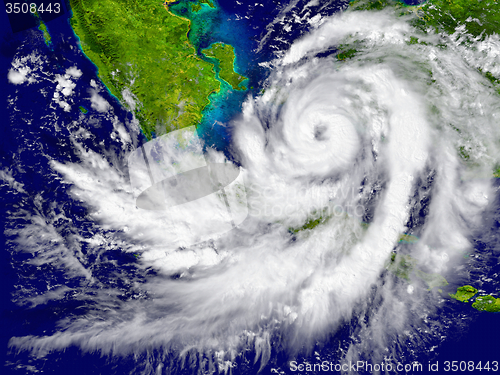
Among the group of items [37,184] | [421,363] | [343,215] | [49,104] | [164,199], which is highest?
[49,104]

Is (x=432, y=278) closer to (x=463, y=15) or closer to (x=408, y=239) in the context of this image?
(x=408, y=239)

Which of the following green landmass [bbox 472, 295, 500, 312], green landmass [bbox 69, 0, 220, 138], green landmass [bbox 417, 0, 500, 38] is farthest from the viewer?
green landmass [bbox 69, 0, 220, 138]

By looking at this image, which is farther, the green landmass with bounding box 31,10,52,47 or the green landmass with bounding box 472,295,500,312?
the green landmass with bounding box 31,10,52,47

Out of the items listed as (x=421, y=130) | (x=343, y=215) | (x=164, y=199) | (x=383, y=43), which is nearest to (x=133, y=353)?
(x=164, y=199)

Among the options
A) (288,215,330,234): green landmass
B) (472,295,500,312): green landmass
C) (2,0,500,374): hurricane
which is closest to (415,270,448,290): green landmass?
(2,0,500,374): hurricane

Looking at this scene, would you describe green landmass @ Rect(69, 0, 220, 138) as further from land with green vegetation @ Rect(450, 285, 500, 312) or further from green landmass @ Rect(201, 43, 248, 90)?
land with green vegetation @ Rect(450, 285, 500, 312)

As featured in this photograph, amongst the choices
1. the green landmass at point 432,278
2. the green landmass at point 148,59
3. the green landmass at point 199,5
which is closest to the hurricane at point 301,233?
the green landmass at point 432,278

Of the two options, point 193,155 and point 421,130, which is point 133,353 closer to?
point 193,155
